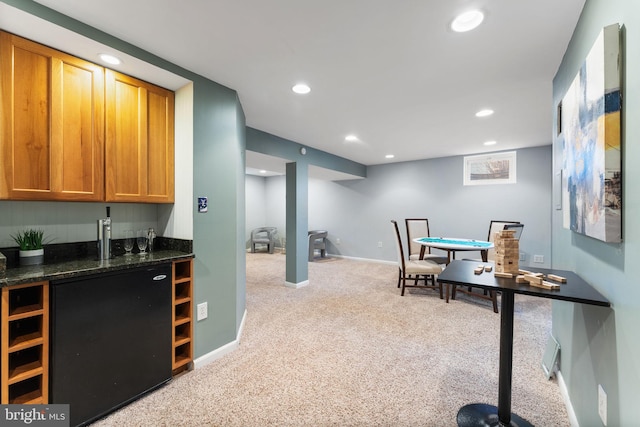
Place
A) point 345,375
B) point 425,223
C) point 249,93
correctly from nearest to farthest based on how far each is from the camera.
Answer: point 345,375 < point 249,93 < point 425,223

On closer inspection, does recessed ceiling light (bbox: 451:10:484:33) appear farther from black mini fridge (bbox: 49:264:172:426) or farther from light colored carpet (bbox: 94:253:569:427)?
black mini fridge (bbox: 49:264:172:426)

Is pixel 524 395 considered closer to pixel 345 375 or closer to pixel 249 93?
pixel 345 375

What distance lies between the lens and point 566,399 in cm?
165

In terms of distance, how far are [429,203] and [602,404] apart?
4790mm

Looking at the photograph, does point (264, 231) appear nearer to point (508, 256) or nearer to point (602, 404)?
point (508, 256)

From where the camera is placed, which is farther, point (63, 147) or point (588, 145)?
point (63, 147)

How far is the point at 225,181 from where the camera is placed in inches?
91.1

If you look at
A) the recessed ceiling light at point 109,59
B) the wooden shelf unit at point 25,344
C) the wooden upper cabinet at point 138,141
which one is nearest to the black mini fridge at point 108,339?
the wooden shelf unit at point 25,344

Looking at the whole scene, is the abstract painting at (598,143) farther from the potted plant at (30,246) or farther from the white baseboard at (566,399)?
the potted plant at (30,246)

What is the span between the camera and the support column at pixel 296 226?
4215mm

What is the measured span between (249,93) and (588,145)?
241 cm

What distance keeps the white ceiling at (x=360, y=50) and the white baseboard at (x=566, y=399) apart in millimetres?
2227

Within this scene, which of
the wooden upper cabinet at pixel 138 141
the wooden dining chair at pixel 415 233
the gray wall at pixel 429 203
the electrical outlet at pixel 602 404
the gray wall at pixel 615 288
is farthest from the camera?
the wooden dining chair at pixel 415 233

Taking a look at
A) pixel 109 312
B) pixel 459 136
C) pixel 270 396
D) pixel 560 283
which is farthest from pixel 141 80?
pixel 459 136
